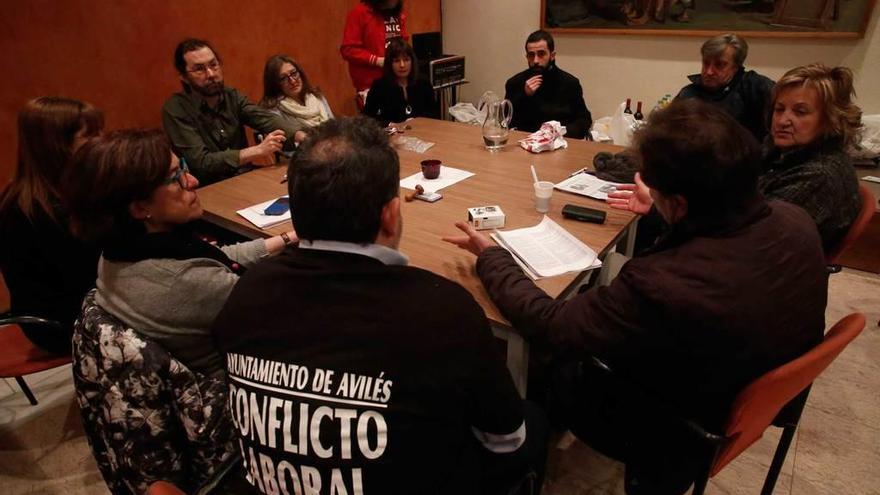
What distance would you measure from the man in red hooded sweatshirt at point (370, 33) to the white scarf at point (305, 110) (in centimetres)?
83

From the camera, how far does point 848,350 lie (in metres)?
2.27

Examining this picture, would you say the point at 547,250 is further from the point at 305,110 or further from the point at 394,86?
the point at 394,86

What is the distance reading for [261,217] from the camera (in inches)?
73.7

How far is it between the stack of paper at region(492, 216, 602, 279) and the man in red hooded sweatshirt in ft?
7.99

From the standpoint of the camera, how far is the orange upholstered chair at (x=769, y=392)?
916 mm

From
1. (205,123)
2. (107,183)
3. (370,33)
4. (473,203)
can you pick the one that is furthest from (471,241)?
(370,33)

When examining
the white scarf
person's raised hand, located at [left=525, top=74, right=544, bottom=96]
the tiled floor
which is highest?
person's raised hand, located at [left=525, top=74, right=544, bottom=96]

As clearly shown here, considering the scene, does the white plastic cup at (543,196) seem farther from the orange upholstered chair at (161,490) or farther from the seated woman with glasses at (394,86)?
the seated woman with glasses at (394,86)

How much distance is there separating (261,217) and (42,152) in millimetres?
677

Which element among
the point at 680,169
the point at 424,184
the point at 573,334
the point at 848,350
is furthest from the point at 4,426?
the point at 848,350

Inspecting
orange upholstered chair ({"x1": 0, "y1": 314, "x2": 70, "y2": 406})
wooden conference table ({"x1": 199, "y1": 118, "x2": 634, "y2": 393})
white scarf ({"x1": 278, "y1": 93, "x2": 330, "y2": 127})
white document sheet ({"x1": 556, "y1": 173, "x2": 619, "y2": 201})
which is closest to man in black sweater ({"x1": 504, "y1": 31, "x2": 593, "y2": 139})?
wooden conference table ({"x1": 199, "y1": 118, "x2": 634, "y2": 393})

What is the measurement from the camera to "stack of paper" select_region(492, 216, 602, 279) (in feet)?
4.77

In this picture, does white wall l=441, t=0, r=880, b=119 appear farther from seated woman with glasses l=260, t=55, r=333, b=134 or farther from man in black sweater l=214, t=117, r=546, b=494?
man in black sweater l=214, t=117, r=546, b=494

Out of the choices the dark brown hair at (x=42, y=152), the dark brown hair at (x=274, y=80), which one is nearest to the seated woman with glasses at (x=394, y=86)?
the dark brown hair at (x=274, y=80)
